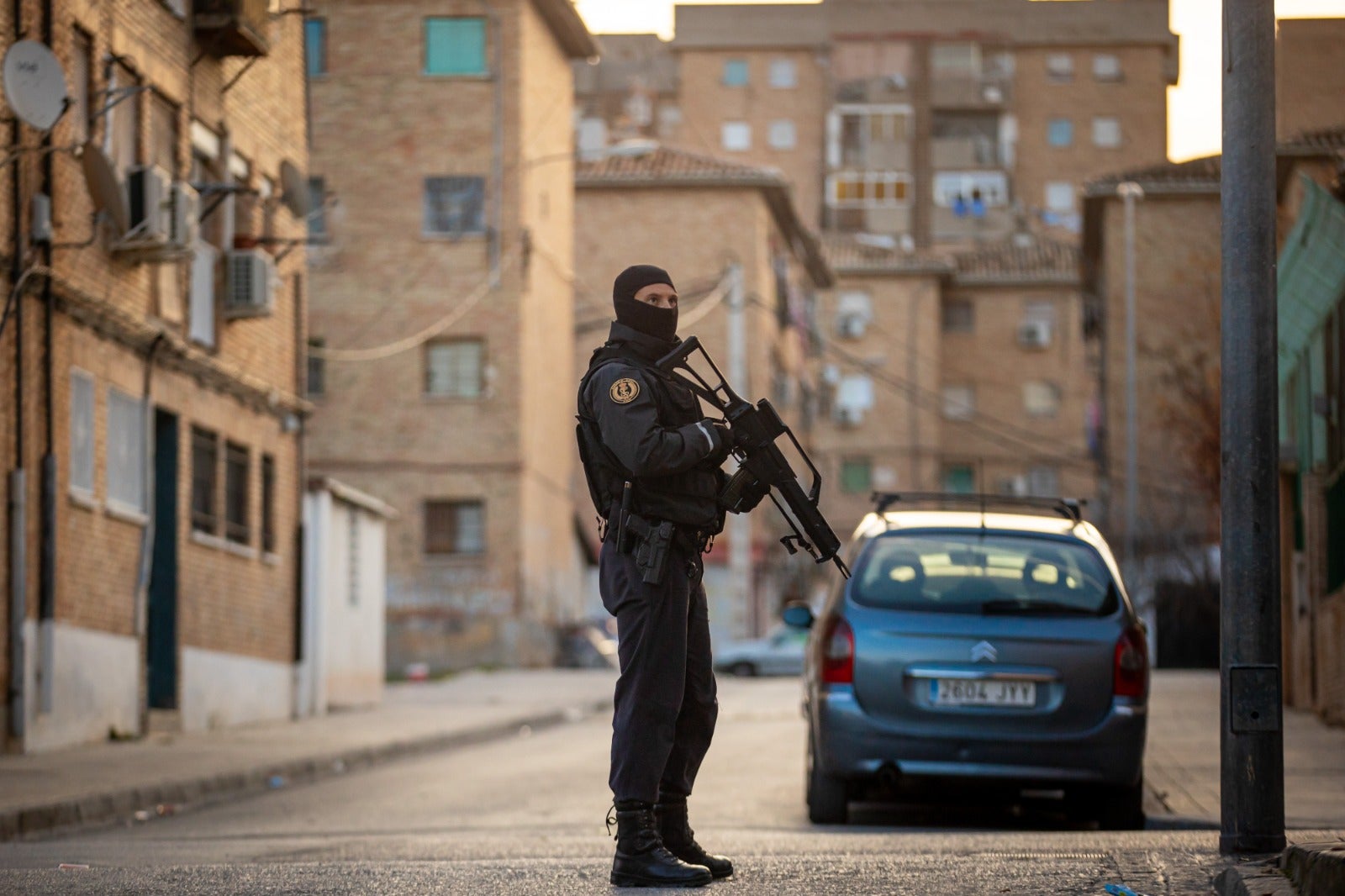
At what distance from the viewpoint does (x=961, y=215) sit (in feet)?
280

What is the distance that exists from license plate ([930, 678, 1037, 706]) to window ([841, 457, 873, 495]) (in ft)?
218

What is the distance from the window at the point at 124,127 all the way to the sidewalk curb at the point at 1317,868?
622 inches

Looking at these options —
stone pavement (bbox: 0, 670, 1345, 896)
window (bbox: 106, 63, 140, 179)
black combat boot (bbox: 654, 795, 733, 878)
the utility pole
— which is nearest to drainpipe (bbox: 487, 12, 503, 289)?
the utility pole

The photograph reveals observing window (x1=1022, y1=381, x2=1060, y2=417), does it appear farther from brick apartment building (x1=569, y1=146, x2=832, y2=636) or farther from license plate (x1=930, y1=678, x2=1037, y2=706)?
license plate (x1=930, y1=678, x2=1037, y2=706)

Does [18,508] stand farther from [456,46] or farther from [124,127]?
[456,46]

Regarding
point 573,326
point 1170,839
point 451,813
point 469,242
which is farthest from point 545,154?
point 1170,839

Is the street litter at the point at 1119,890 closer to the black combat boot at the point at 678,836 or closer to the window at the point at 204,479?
the black combat boot at the point at 678,836

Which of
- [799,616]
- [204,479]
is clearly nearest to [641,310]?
[799,616]

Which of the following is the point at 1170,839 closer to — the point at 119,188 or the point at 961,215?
the point at 119,188

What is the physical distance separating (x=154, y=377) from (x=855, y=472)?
187 ft

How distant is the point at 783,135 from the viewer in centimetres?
8594

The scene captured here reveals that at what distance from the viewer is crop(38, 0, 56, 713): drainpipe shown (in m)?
17.8

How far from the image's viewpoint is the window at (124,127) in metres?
20.2

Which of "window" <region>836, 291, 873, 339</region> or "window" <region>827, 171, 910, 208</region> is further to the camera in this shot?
"window" <region>827, 171, 910, 208</region>
